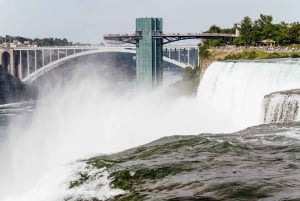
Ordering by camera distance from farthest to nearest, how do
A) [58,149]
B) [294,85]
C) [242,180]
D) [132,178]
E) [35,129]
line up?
[35,129] < [58,149] < [294,85] < [132,178] < [242,180]

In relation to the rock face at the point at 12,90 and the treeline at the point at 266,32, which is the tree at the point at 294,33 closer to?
the treeline at the point at 266,32

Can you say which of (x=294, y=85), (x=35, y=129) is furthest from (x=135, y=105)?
(x=294, y=85)

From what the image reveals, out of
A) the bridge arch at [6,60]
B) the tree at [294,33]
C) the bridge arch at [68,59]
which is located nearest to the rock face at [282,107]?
the tree at [294,33]

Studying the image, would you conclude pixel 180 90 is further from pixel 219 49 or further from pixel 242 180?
pixel 242 180

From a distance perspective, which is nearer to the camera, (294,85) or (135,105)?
(294,85)

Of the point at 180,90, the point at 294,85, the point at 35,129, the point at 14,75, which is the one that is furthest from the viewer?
the point at 14,75

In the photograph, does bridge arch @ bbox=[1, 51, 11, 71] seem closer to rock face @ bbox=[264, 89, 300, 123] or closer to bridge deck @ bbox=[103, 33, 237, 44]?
bridge deck @ bbox=[103, 33, 237, 44]

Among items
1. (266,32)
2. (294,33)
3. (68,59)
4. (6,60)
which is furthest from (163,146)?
(6,60)
